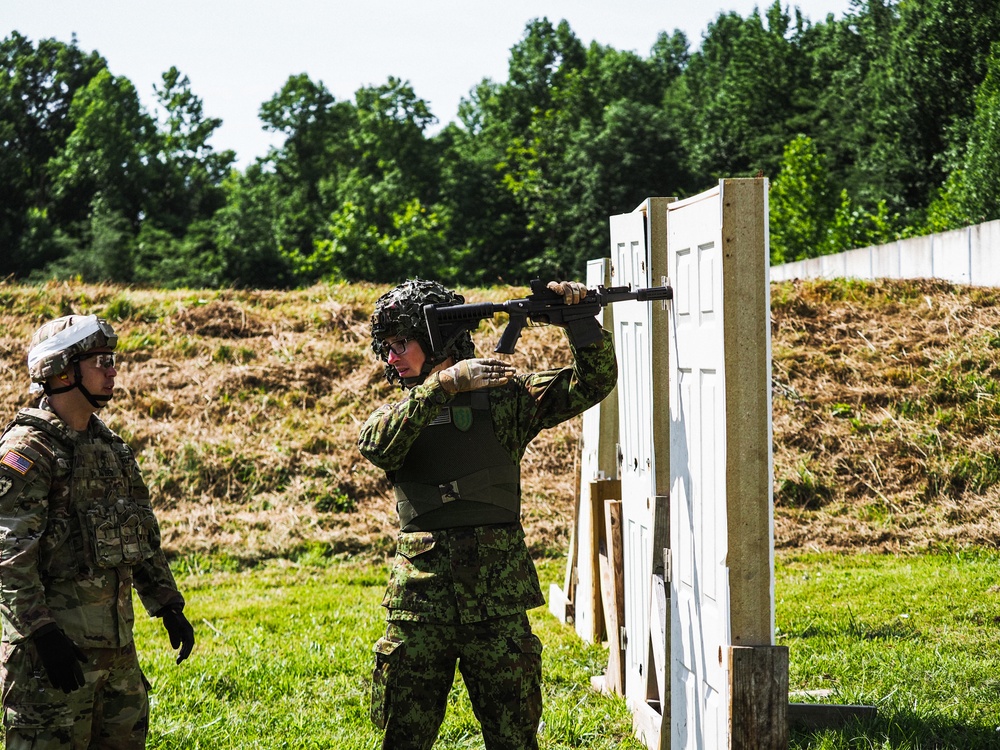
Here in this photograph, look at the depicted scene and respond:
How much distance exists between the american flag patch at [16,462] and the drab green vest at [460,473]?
4.83 feet

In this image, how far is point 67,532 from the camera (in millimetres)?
3756

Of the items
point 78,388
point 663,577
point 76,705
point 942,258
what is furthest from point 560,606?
point 942,258

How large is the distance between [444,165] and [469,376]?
5510 centimetres

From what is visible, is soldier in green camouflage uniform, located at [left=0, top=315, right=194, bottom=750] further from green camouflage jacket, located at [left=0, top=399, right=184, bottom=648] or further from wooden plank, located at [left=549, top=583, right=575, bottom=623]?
wooden plank, located at [left=549, top=583, right=575, bottom=623]

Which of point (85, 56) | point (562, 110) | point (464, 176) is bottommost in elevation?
point (464, 176)

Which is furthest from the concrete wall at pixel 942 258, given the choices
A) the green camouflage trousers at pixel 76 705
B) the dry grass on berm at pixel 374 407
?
the green camouflage trousers at pixel 76 705

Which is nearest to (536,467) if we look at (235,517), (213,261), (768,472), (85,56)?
(235,517)

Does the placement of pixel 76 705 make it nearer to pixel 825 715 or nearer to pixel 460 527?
pixel 460 527

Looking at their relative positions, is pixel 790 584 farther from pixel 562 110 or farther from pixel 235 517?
pixel 562 110

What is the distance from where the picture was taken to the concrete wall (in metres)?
13.8

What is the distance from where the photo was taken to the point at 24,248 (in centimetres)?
5166

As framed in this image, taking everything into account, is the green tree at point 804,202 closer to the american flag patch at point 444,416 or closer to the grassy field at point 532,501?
the grassy field at point 532,501

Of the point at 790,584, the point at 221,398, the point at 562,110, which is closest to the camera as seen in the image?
the point at 790,584

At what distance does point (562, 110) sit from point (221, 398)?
55.0 metres
